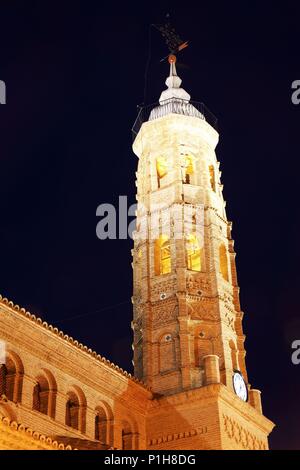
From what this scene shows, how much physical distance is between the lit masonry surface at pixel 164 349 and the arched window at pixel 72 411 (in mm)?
38

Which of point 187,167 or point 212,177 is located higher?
point 187,167

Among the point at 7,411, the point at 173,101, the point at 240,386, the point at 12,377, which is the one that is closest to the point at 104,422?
the point at 12,377

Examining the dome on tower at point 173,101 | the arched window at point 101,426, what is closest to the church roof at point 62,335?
the arched window at point 101,426

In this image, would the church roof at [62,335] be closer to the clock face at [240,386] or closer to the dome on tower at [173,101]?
the clock face at [240,386]

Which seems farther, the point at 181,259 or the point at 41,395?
the point at 181,259

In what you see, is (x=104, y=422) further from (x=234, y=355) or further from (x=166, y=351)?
(x=234, y=355)

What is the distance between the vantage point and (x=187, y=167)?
41594 mm

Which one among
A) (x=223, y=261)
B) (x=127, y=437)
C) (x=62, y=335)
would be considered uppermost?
(x=223, y=261)

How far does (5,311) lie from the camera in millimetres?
27656

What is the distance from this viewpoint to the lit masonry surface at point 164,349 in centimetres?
2845

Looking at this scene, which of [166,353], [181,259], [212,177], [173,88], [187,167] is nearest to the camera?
[166,353]

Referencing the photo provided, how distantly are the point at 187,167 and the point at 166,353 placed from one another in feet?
34.5

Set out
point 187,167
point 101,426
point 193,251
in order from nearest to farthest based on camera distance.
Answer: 1. point 101,426
2. point 193,251
3. point 187,167
